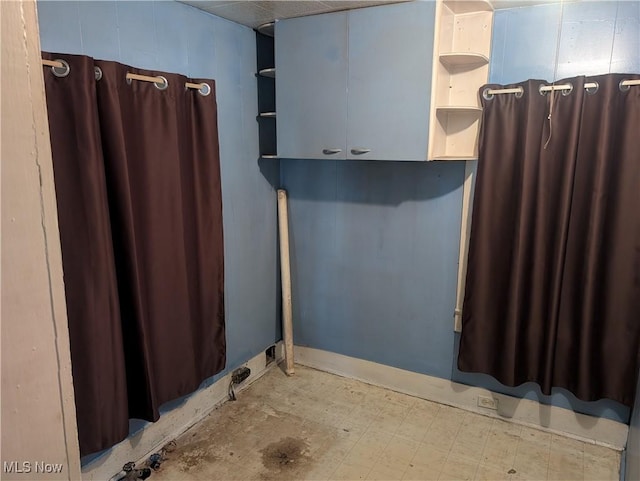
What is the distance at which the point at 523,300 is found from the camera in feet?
8.07

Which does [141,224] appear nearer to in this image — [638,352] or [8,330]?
[8,330]

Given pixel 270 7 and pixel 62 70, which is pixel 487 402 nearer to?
pixel 270 7

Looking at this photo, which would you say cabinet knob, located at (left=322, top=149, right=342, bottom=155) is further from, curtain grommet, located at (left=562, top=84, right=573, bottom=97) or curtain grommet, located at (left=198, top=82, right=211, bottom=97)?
curtain grommet, located at (left=562, top=84, right=573, bottom=97)

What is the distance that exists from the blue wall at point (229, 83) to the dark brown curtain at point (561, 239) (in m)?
1.33

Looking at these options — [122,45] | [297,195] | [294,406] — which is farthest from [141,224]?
[294,406]

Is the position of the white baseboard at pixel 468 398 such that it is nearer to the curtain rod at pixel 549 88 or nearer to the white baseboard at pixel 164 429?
the white baseboard at pixel 164 429

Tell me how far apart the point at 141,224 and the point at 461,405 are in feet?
7.01

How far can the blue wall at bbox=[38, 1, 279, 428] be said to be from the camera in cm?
186

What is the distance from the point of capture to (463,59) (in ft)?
7.66

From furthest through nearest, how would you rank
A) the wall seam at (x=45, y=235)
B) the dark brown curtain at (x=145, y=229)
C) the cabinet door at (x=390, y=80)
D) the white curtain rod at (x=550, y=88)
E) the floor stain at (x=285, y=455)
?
the floor stain at (x=285, y=455) < the cabinet door at (x=390, y=80) < the white curtain rod at (x=550, y=88) < the dark brown curtain at (x=145, y=229) < the wall seam at (x=45, y=235)

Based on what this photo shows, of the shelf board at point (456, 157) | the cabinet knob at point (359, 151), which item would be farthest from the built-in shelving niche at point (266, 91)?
the shelf board at point (456, 157)

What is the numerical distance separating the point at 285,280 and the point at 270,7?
167 cm

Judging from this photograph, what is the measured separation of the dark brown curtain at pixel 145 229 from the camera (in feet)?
5.88

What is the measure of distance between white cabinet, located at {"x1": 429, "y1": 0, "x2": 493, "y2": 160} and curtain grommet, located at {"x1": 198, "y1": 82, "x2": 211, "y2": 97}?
1.11 m
